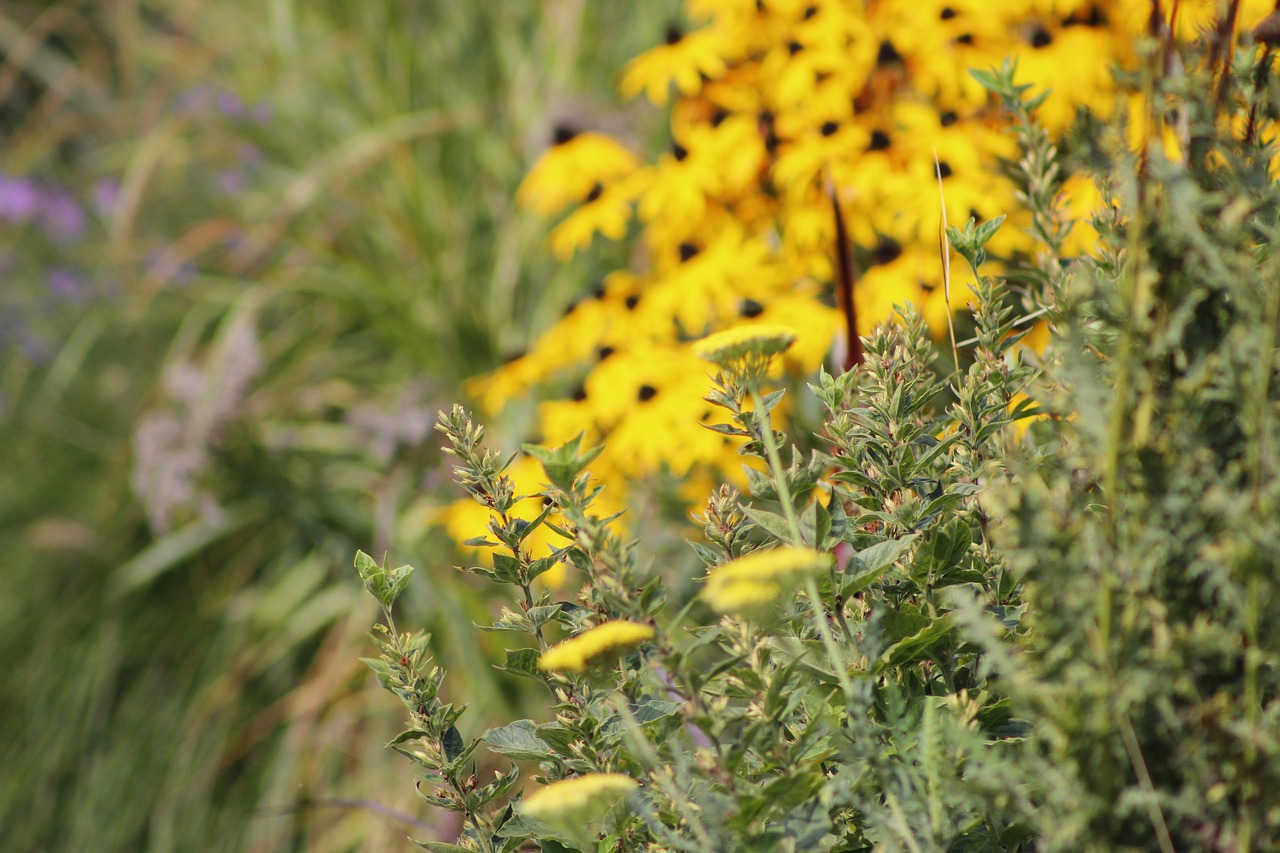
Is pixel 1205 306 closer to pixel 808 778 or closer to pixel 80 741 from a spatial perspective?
pixel 808 778

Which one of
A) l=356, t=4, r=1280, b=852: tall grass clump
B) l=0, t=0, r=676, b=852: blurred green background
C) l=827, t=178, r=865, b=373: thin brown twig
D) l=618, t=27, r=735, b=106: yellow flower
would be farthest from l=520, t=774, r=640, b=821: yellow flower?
l=618, t=27, r=735, b=106: yellow flower

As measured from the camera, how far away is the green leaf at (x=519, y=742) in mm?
636

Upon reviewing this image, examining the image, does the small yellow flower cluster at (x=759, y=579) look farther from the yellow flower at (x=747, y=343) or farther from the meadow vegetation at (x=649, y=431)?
the yellow flower at (x=747, y=343)

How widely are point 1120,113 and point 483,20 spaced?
4024mm

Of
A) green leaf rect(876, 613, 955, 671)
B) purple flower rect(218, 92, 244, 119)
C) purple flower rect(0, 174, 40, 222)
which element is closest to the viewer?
green leaf rect(876, 613, 955, 671)

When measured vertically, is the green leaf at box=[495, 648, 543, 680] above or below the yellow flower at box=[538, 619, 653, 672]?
above

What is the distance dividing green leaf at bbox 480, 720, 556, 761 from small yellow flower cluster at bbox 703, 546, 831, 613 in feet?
0.67

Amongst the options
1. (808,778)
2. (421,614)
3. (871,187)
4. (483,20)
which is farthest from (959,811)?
(483,20)

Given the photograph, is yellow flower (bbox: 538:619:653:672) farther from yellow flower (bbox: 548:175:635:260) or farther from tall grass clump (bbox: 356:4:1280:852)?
yellow flower (bbox: 548:175:635:260)

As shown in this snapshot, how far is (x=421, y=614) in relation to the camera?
8.57 feet

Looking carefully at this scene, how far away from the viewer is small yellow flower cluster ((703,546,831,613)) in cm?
45

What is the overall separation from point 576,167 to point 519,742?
6.96 feet

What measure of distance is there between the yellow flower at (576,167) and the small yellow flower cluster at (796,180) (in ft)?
0.80

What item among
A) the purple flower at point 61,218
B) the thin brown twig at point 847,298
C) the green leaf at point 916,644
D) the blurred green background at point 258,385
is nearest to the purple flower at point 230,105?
the blurred green background at point 258,385
